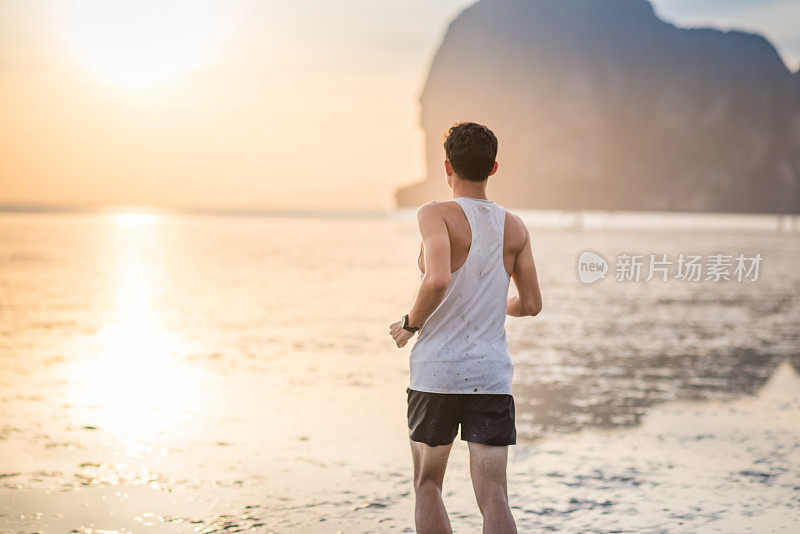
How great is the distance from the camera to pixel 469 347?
298 centimetres

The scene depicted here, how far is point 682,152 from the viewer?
17175 centimetres

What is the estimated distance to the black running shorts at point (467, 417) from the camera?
9.78ft

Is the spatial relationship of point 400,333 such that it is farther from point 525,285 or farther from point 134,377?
point 134,377

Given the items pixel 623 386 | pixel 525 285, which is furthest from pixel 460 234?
pixel 623 386

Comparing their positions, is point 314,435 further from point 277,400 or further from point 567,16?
point 567,16

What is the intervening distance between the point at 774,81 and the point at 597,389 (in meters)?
207

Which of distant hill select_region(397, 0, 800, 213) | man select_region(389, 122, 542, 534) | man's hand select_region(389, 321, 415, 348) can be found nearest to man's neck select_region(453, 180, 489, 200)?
man select_region(389, 122, 542, 534)

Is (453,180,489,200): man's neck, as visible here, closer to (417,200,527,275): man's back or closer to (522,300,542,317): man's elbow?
(417,200,527,275): man's back

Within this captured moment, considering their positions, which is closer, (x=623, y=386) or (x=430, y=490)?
(x=430, y=490)

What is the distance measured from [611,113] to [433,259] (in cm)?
17899

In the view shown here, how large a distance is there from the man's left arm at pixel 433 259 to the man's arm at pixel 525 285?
1.10 feet

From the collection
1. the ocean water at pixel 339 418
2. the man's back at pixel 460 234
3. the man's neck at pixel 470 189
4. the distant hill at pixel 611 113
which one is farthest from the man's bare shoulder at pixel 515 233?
the distant hill at pixel 611 113

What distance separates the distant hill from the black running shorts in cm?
15360

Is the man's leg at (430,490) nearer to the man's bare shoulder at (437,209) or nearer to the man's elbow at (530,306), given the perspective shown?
the man's elbow at (530,306)
